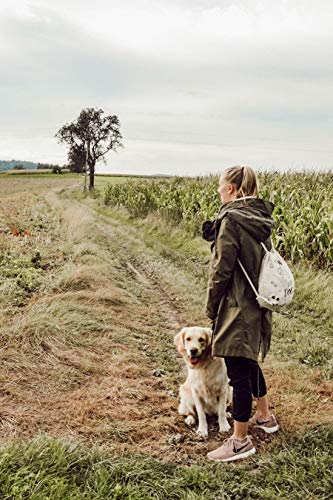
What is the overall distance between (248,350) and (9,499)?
1820 mm

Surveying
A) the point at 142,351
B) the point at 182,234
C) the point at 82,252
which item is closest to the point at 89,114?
the point at 182,234

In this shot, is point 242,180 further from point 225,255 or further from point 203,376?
point 203,376

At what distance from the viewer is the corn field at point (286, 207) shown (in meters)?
8.95

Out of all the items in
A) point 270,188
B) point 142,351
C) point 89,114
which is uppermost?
point 89,114

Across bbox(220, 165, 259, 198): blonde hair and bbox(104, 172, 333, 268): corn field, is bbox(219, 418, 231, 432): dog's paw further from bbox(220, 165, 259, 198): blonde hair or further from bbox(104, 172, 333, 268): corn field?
bbox(104, 172, 333, 268): corn field

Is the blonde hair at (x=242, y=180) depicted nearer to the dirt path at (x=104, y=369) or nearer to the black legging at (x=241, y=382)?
the black legging at (x=241, y=382)

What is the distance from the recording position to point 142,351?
5711 mm

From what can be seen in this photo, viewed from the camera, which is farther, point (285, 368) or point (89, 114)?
point (89, 114)

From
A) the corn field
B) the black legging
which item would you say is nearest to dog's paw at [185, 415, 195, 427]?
the black legging

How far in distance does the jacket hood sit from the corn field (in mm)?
5482

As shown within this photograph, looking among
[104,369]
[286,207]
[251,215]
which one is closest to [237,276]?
[251,215]

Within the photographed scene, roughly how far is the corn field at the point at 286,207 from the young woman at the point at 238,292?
5.54 metres

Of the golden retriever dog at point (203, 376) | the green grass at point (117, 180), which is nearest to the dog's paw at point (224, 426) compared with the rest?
the golden retriever dog at point (203, 376)

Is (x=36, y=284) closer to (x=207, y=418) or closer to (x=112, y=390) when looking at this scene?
(x=112, y=390)
